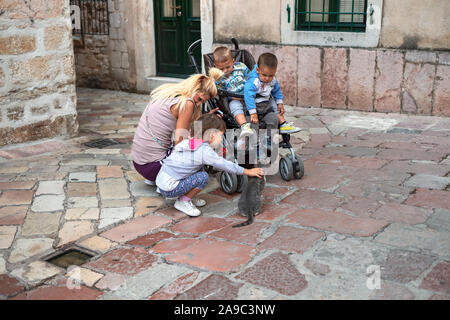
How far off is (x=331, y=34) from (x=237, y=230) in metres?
4.27

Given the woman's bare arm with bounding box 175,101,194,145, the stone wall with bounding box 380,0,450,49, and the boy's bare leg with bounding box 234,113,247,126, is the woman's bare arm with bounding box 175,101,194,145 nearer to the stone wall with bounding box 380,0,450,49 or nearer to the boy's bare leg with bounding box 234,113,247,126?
the boy's bare leg with bounding box 234,113,247,126

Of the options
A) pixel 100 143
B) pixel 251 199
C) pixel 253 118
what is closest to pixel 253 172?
pixel 251 199

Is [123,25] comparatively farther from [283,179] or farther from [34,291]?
[34,291]

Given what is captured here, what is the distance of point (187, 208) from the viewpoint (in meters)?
3.78

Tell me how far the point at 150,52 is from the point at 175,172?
5.77 metres

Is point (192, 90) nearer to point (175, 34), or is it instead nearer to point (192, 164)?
point (192, 164)

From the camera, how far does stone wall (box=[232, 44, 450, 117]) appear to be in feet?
20.9

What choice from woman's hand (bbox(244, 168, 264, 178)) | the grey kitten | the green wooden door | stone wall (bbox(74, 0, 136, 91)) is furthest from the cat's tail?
stone wall (bbox(74, 0, 136, 91))

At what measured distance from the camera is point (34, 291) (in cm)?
279

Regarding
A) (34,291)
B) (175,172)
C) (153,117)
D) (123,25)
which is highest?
(123,25)

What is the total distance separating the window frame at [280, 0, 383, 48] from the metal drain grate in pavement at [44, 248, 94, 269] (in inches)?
189

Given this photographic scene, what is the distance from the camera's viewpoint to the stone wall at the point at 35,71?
5191mm

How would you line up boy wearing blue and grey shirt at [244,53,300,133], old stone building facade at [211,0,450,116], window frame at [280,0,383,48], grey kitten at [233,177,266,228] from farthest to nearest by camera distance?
window frame at [280,0,383,48], old stone building facade at [211,0,450,116], boy wearing blue and grey shirt at [244,53,300,133], grey kitten at [233,177,266,228]
